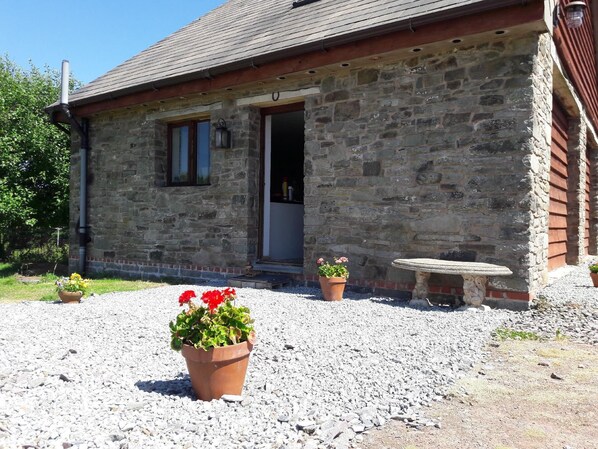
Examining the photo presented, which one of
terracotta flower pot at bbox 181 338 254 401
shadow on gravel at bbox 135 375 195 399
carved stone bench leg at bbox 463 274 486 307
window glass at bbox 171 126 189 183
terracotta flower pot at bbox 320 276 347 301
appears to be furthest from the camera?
window glass at bbox 171 126 189 183

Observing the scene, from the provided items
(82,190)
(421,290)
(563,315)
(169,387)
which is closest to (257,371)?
(169,387)

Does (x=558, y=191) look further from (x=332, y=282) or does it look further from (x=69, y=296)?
(x=69, y=296)

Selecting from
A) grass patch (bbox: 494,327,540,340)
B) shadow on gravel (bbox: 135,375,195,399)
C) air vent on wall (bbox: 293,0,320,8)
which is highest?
air vent on wall (bbox: 293,0,320,8)

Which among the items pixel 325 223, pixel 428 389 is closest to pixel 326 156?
pixel 325 223

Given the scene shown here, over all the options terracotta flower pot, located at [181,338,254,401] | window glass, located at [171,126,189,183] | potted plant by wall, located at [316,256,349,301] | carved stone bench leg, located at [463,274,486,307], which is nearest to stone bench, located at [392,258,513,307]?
carved stone bench leg, located at [463,274,486,307]

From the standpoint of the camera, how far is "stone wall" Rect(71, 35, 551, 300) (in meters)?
5.45

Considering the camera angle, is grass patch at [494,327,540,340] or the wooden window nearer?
grass patch at [494,327,540,340]

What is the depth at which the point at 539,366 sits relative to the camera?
3.60 m

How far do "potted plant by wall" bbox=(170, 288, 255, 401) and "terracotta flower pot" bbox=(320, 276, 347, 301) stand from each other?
313cm

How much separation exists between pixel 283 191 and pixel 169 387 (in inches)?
274

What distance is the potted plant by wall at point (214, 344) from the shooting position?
269cm

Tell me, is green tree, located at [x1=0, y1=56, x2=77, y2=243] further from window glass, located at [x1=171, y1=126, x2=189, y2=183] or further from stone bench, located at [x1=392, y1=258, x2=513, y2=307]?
stone bench, located at [x1=392, y1=258, x2=513, y2=307]

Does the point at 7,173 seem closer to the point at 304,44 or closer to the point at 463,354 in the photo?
the point at 304,44

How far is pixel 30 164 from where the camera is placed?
508 inches
